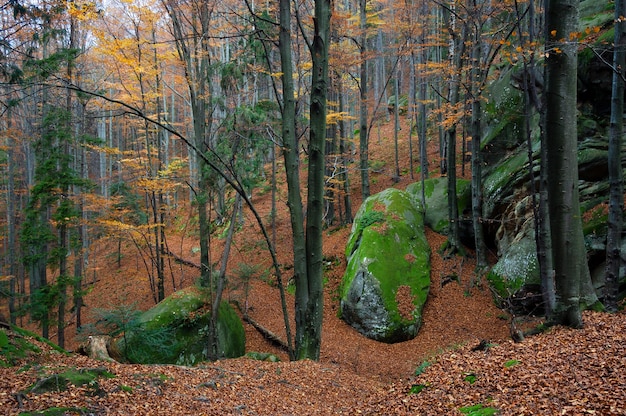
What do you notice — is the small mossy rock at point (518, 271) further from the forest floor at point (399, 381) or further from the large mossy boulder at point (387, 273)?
the large mossy boulder at point (387, 273)

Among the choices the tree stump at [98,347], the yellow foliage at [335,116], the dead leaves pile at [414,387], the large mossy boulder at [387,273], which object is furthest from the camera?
the yellow foliage at [335,116]

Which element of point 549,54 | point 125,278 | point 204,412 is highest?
point 549,54

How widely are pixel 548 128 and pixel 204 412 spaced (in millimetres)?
5281

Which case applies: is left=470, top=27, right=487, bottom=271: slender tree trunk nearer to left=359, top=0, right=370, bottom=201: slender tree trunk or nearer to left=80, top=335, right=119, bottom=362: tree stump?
left=359, top=0, right=370, bottom=201: slender tree trunk

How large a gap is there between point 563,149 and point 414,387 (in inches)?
134

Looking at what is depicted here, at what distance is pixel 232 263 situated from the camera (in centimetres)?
1791

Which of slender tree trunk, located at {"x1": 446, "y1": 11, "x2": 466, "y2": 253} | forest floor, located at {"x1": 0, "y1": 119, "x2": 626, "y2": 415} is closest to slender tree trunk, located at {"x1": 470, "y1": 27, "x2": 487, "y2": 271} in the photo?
slender tree trunk, located at {"x1": 446, "y1": 11, "x2": 466, "y2": 253}

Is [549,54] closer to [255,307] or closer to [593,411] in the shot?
[593,411]

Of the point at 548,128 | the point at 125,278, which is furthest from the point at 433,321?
the point at 125,278

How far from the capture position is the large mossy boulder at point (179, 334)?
30.8ft

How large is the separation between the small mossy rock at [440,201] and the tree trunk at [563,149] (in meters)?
8.61

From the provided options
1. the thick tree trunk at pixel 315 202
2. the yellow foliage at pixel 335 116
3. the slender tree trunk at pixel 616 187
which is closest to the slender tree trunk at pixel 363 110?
the yellow foliage at pixel 335 116

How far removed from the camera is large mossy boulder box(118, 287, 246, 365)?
9.38 metres

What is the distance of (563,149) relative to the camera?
457 cm
